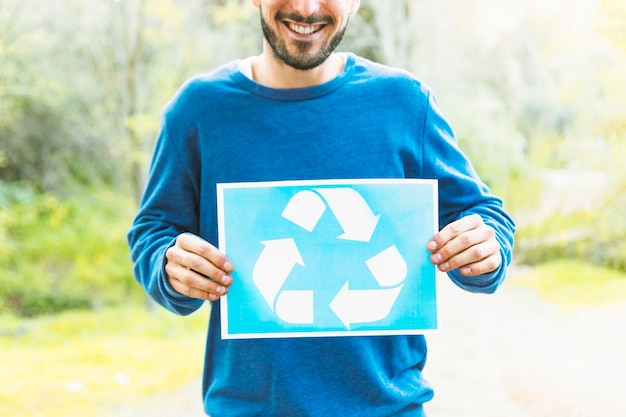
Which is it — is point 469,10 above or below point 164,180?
above

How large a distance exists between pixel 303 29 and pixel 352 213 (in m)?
0.50

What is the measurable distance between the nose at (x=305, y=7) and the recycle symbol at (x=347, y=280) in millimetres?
466

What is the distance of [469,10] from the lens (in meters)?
12.7

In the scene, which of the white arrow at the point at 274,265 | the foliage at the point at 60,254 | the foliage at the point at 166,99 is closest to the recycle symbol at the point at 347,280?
the white arrow at the point at 274,265

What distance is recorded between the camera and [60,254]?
11.1 meters

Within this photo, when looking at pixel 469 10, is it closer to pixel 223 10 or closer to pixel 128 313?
pixel 223 10

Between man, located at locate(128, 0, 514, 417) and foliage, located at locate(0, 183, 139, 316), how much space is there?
26.5 ft

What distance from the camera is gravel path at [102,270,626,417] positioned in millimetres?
4633

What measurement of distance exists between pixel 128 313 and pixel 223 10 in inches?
162

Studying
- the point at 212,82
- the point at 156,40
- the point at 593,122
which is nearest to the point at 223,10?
the point at 156,40

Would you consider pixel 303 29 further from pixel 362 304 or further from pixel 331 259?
pixel 362 304

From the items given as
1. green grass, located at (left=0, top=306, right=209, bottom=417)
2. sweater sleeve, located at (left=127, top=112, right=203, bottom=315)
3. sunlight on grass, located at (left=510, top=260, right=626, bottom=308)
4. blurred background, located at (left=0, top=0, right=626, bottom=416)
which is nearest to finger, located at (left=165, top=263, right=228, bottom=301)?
sweater sleeve, located at (left=127, top=112, right=203, bottom=315)

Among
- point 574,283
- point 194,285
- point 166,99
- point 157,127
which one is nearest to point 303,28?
point 194,285

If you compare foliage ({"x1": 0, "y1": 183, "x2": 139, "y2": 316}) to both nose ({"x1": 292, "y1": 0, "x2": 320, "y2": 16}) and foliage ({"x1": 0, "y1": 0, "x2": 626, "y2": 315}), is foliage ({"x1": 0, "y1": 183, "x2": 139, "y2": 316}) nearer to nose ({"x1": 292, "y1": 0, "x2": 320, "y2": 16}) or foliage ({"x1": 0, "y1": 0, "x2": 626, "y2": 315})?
foliage ({"x1": 0, "y1": 0, "x2": 626, "y2": 315})
